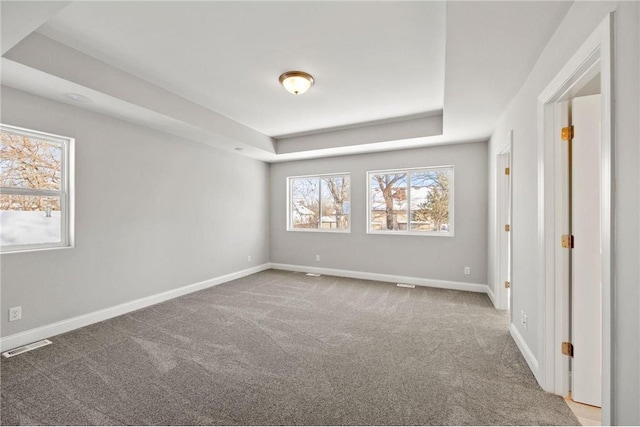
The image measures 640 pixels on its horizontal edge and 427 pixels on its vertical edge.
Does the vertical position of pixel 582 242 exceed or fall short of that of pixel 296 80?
it falls short

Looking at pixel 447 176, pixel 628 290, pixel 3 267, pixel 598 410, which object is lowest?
pixel 598 410

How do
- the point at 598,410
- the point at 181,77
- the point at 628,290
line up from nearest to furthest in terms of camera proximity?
the point at 628,290, the point at 598,410, the point at 181,77

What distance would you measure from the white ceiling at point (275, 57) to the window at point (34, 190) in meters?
0.53

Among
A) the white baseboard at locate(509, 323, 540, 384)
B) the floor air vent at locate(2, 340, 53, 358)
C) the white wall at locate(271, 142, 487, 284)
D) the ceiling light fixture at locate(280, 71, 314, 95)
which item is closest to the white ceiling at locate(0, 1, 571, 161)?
the ceiling light fixture at locate(280, 71, 314, 95)

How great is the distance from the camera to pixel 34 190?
2871 mm

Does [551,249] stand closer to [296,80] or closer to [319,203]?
[296,80]

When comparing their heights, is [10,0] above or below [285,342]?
above

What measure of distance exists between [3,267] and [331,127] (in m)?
4.26

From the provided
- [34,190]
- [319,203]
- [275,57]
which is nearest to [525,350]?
[275,57]

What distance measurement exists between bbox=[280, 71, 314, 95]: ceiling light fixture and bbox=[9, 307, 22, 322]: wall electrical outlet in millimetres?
3378

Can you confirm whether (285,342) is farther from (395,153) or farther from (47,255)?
(395,153)

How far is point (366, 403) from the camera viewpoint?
1.88 meters

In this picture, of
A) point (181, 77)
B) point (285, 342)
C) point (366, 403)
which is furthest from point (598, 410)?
point (181, 77)

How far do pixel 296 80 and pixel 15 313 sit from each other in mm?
3497
